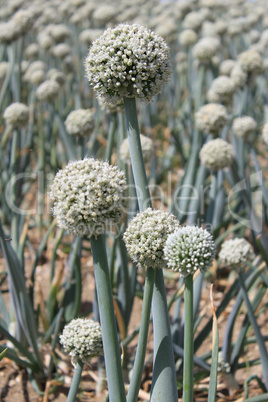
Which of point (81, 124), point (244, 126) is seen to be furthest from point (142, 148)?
point (244, 126)

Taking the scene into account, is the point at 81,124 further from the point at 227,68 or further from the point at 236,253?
the point at 227,68

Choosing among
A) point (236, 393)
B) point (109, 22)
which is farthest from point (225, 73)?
point (236, 393)

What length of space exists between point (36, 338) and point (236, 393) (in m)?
0.82

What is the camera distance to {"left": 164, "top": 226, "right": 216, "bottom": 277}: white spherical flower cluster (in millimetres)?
967

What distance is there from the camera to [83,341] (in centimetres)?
114

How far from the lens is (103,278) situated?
95cm

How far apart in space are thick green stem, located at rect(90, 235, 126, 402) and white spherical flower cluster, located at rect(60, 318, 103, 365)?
0.15 m

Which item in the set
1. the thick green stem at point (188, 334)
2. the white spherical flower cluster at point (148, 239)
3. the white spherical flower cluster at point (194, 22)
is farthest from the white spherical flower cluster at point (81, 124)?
the white spherical flower cluster at point (194, 22)

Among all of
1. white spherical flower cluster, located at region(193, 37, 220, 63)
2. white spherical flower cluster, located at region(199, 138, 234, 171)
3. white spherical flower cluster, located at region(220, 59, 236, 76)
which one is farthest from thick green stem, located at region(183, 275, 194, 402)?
white spherical flower cluster, located at region(220, 59, 236, 76)

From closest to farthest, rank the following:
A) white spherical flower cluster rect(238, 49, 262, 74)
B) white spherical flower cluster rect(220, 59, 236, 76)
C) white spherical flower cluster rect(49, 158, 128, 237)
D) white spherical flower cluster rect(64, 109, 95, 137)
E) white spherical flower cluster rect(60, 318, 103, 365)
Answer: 1. white spherical flower cluster rect(49, 158, 128, 237)
2. white spherical flower cluster rect(60, 318, 103, 365)
3. white spherical flower cluster rect(64, 109, 95, 137)
4. white spherical flower cluster rect(238, 49, 262, 74)
5. white spherical flower cluster rect(220, 59, 236, 76)

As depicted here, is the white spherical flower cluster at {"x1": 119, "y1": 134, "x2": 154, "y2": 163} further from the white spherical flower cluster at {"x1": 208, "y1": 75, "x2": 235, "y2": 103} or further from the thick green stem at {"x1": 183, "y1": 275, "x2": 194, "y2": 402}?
the thick green stem at {"x1": 183, "y1": 275, "x2": 194, "y2": 402}

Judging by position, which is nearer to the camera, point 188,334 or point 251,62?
point 188,334

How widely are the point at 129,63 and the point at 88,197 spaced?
1.10ft

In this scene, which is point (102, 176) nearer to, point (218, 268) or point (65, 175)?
point (65, 175)
